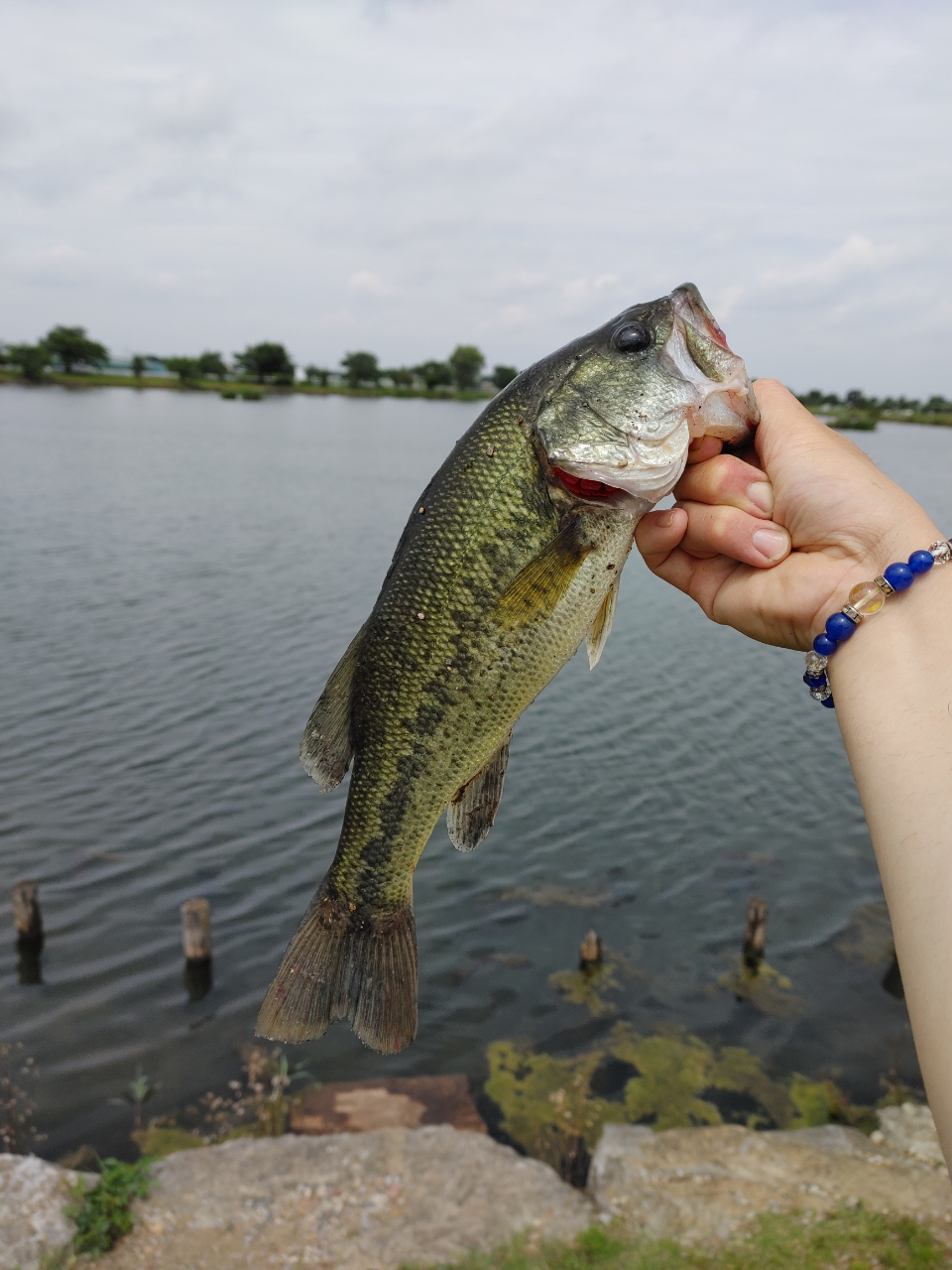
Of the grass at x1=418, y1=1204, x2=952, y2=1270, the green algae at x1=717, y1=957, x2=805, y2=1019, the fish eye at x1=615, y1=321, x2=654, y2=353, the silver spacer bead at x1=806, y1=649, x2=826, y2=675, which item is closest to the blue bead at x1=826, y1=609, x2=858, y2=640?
the silver spacer bead at x1=806, y1=649, x2=826, y2=675

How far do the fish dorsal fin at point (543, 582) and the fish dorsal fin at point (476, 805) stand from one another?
21.2 inches

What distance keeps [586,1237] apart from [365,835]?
17.2ft

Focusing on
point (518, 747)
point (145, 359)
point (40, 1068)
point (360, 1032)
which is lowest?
point (40, 1068)

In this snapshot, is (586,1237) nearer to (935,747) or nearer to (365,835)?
(365,835)

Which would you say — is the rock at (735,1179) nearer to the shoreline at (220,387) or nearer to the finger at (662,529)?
the finger at (662,529)

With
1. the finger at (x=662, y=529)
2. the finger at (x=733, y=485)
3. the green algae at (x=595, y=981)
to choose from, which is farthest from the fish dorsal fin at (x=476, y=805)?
the green algae at (x=595, y=981)

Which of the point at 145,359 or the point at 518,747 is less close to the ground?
the point at 145,359

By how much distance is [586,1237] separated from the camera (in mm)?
6465

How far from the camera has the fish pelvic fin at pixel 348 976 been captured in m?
2.99

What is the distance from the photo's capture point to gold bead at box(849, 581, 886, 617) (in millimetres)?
2793

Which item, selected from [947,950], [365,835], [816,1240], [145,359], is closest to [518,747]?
[816,1240]

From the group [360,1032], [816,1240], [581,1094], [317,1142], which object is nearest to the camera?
[360,1032]

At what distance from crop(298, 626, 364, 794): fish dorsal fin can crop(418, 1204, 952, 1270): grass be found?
5103mm

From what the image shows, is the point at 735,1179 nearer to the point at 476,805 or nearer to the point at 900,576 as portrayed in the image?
the point at 476,805
